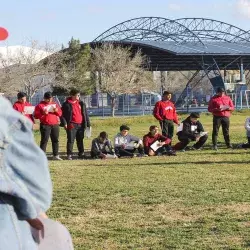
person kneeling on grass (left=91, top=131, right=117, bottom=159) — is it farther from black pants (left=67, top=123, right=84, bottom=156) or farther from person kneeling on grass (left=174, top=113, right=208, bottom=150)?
person kneeling on grass (left=174, top=113, right=208, bottom=150)

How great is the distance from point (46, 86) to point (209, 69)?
15.8 metres

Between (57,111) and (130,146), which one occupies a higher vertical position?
(57,111)

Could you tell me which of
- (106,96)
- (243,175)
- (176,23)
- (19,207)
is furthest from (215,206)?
(176,23)

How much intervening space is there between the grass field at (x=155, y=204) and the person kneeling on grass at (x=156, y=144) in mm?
1753

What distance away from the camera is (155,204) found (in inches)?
289

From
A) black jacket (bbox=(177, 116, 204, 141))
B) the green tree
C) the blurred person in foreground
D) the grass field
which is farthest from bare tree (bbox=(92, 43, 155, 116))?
the blurred person in foreground

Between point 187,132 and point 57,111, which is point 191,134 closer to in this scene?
point 187,132

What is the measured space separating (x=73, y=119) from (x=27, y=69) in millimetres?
37697

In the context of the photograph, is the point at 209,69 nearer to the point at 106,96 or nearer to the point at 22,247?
the point at 106,96

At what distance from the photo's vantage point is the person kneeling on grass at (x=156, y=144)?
46.2 feet

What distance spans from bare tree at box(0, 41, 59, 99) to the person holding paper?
3361 cm

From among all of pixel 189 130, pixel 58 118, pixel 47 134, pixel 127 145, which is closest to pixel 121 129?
pixel 127 145

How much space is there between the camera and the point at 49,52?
5694 cm

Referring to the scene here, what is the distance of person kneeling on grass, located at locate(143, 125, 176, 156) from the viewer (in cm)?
1409
